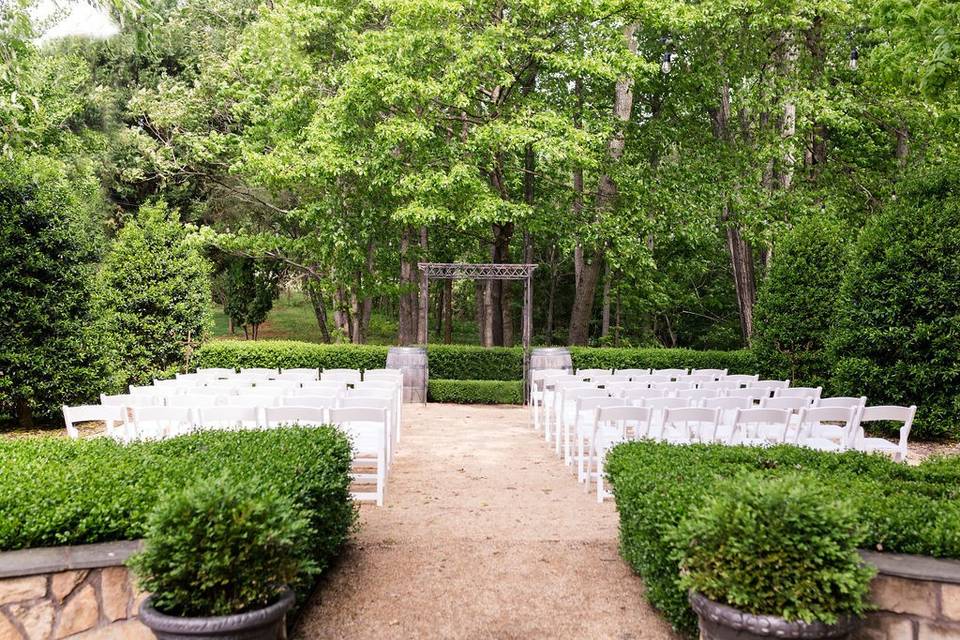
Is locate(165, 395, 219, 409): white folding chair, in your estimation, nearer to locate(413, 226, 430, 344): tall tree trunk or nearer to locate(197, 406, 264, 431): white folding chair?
locate(197, 406, 264, 431): white folding chair

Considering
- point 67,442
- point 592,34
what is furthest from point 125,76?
point 67,442

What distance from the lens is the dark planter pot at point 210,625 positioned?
10.0ft

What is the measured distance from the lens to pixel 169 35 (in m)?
24.9

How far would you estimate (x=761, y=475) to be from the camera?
4.10 m

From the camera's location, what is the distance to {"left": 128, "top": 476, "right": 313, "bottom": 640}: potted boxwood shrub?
3.09 metres

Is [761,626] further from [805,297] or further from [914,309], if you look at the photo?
[805,297]

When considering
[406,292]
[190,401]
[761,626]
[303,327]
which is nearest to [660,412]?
[761,626]

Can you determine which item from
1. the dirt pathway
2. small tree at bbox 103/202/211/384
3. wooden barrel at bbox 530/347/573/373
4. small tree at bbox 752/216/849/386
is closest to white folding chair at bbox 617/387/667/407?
the dirt pathway

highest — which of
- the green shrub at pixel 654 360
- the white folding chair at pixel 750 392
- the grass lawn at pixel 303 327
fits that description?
the grass lawn at pixel 303 327

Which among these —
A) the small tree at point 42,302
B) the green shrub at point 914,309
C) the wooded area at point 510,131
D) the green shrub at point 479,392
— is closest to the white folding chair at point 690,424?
the green shrub at point 914,309

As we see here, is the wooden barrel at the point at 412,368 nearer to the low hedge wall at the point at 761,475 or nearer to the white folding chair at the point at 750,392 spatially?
the white folding chair at the point at 750,392

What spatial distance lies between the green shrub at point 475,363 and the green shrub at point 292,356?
1.17 metres

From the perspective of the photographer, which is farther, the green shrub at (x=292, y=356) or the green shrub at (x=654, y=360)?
the green shrub at (x=654, y=360)

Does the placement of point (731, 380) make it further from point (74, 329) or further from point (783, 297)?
point (74, 329)
